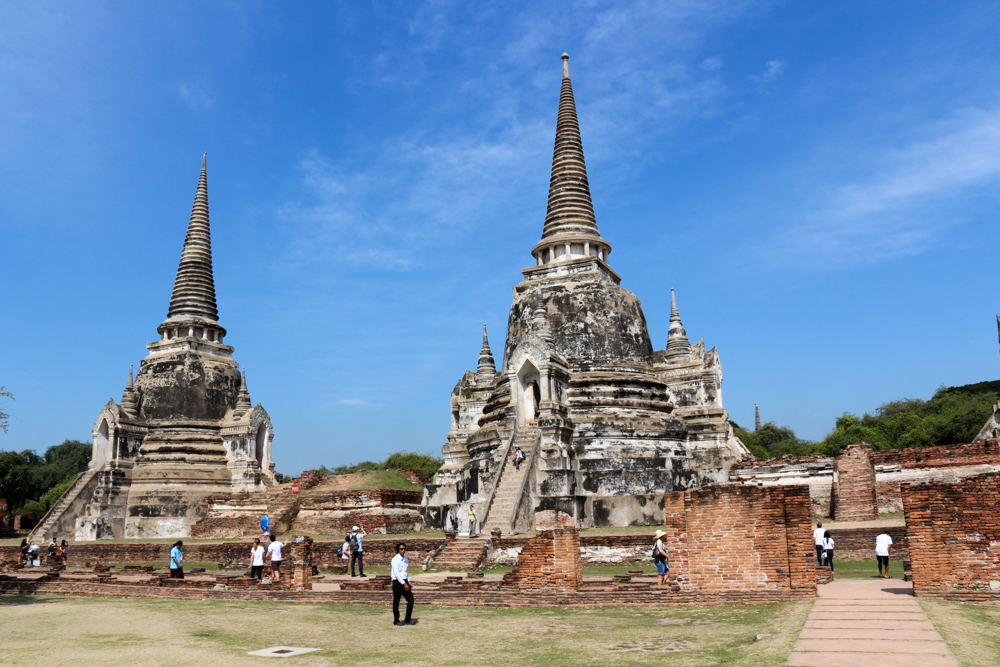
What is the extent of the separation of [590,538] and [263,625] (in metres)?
9.75

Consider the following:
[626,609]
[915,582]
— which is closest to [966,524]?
[915,582]

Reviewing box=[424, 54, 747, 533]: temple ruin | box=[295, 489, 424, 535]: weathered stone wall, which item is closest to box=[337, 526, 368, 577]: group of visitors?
box=[424, 54, 747, 533]: temple ruin

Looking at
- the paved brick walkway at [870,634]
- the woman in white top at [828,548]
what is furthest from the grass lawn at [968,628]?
the woman in white top at [828,548]

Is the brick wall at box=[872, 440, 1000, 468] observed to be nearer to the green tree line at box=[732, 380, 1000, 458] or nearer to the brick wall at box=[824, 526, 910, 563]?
the brick wall at box=[824, 526, 910, 563]

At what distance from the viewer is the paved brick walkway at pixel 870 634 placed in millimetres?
7414

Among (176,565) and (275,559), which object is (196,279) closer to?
(176,565)

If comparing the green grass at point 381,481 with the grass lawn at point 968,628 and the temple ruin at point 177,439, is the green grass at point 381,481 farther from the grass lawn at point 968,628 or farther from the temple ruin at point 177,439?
the grass lawn at point 968,628

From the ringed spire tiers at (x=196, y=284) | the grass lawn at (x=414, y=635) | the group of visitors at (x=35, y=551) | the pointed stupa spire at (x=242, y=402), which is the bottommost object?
the group of visitors at (x=35, y=551)

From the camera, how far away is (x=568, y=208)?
107 feet

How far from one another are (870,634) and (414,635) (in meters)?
5.52

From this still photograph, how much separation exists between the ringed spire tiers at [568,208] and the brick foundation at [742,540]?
1912 cm

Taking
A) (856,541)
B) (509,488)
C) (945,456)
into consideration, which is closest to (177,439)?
(509,488)

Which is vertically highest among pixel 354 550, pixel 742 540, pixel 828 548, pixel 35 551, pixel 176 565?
pixel 742 540

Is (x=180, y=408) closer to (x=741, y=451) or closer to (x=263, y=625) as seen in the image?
(x=741, y=451)
